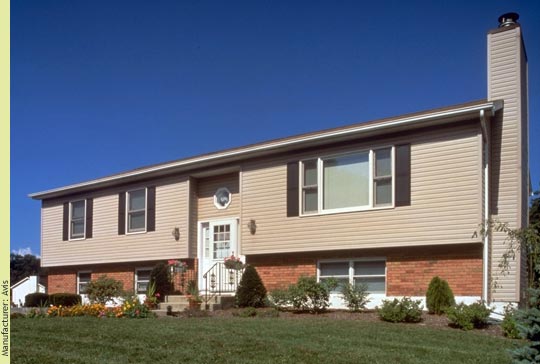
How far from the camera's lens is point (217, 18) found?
9.09 meters

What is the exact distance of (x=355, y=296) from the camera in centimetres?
1377

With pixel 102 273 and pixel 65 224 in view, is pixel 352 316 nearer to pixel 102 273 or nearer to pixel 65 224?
pixel 102 273

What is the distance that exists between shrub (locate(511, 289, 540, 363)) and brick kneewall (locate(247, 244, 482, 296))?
27.1ft

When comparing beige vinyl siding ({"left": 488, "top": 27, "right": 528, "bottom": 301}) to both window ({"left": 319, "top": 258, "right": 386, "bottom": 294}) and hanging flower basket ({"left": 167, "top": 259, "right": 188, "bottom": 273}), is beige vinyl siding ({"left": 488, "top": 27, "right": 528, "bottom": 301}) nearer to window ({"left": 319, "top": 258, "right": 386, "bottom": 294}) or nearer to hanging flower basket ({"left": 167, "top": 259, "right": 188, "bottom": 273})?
window ({"left": 319, "top": 258, "right": 386, "bottom": 294})

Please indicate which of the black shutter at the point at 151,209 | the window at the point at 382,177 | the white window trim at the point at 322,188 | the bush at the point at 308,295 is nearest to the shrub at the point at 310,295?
the bush at the point at 308,295

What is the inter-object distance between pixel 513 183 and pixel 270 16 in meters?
7.02

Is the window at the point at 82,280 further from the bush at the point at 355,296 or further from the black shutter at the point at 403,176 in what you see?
the black shutter at the point at 403,176

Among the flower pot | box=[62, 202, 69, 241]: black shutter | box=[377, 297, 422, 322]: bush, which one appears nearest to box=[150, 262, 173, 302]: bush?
the flower pot

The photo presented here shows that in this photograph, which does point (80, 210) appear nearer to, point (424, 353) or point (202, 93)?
point (202, 93)

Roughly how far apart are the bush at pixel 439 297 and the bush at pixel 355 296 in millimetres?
1496

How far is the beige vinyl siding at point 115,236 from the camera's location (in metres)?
18.6

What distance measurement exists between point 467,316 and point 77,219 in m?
15.4

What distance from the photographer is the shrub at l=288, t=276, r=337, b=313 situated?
13.6m

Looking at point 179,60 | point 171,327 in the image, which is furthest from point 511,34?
point 171,327
